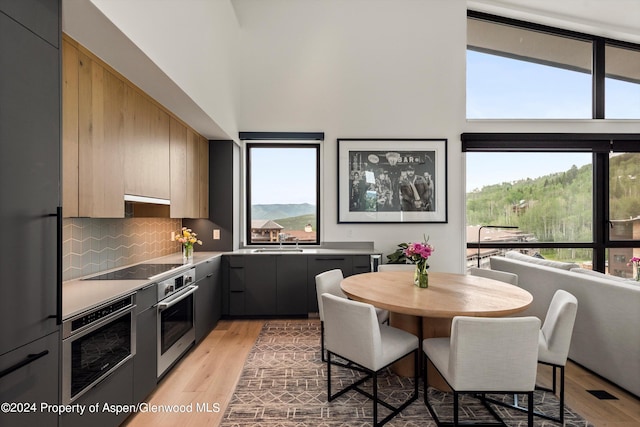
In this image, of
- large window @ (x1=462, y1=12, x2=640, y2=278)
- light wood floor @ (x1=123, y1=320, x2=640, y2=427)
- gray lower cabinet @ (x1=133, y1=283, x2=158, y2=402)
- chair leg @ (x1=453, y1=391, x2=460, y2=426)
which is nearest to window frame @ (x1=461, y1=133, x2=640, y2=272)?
large window @ (x1=462, y1=12, x2=640, y2=278)

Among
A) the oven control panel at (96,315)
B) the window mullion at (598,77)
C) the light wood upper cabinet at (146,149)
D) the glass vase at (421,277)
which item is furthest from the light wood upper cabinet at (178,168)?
the window mullion at (598,77)

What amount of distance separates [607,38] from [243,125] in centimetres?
544

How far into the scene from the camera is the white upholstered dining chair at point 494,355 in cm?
156

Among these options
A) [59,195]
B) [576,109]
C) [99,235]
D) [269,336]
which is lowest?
[269,336]

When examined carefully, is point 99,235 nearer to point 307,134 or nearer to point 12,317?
point 12,317

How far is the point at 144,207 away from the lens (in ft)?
9.11

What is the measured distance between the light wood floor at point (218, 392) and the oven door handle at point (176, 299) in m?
0.60

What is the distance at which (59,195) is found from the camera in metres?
1.33

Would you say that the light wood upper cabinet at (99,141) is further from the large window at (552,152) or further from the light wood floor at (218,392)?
the large window at (552,152)

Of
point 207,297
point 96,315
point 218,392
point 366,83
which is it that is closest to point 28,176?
point 96,315

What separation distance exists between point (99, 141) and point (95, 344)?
3.96 ft

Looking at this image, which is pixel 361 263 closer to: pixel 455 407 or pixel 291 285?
pixel 291 285

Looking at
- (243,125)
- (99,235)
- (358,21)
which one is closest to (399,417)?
(99,235)

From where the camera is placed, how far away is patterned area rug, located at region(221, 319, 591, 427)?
6.40 ft
